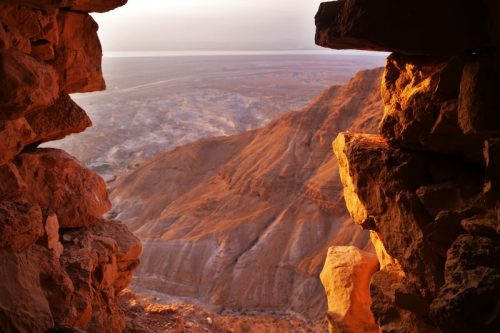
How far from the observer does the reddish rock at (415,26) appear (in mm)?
4523

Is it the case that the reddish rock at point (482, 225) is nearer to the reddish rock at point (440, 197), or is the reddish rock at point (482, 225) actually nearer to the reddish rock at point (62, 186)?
the reddish rock at point (440, 197)

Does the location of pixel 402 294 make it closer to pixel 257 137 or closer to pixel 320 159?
pixel 320 159

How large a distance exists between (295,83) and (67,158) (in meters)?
71.9

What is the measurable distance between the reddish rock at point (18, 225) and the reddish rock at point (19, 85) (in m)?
1.12

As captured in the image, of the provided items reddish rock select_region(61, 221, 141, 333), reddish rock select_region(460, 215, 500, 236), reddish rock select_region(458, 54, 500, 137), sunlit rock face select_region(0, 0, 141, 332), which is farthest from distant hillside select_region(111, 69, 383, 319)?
reddish rock select_region(458, 54, 500, 137)

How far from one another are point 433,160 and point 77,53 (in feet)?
16.8

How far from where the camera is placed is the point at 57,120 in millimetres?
7812

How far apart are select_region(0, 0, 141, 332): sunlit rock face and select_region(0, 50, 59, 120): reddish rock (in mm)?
10

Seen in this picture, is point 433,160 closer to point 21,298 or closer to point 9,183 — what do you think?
point 21,298

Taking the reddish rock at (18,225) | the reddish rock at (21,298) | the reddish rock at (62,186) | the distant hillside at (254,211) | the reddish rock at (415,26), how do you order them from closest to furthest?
1. the reddish rock at (415,26)
2. the reddish rock at (21,298)
3. the reddish rock at (18,225)
4. the reddish rock at (62,186)
5. the distant hillside at (254,211)

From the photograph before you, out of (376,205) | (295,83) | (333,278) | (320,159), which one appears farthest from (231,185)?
(295,83)

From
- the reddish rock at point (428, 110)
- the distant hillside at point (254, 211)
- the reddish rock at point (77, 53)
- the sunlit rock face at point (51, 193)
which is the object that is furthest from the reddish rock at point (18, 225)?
the distant hillside at point (254, 211)

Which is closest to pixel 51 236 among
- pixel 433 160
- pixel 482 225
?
pixel 433 160

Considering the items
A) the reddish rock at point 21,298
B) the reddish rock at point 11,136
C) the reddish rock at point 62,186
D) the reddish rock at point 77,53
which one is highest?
the reddish rock at point 77,53
